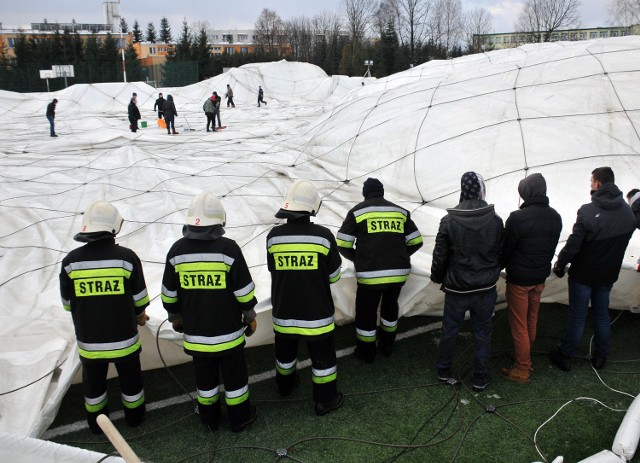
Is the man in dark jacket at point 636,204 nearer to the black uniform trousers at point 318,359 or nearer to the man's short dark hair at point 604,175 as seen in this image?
the man's short dark hair at point 604,175

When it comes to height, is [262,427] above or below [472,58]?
below

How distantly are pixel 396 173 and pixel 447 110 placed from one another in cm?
115

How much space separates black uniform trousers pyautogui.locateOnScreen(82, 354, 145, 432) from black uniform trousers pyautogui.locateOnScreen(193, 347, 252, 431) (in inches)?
16.5

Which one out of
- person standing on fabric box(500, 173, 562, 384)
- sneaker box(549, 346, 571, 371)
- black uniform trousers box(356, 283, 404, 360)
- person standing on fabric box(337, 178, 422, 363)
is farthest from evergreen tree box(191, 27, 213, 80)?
sneaker box(549, 346, 571, 371)

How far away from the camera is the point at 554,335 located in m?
4.21

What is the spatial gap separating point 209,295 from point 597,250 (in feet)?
8.91

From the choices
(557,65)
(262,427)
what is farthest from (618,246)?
(557,65)

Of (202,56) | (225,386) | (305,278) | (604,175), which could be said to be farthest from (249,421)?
(202,56)

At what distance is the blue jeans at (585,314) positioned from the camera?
138 inches

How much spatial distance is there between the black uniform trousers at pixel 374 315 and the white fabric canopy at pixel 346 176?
28 cm

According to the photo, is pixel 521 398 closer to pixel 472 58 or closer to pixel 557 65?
pixel 557 65

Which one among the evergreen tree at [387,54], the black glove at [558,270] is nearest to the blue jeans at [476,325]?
the black glove at [558,270]

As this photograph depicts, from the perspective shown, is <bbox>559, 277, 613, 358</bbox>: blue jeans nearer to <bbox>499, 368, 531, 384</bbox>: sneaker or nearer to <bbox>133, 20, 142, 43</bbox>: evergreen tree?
<bbox>499, 368, 531, 384</bbox>: sneaker

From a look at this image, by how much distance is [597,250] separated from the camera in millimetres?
3369
